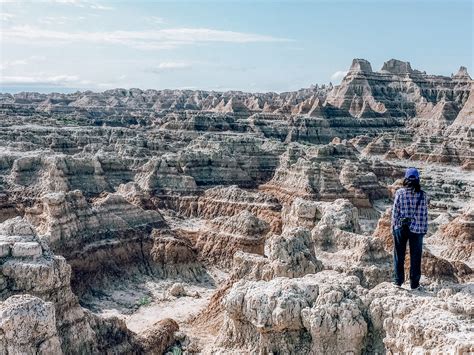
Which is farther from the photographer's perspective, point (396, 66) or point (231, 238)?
point (396, 66)

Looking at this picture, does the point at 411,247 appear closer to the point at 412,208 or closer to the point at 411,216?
the point at 411,216

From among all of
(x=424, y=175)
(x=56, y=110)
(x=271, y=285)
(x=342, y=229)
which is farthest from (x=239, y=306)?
(x=56, y=110)

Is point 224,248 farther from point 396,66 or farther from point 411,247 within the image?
point 396,66

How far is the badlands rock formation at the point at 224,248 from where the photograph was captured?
13664 millimetres

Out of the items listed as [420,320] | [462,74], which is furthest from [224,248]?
[462,74]

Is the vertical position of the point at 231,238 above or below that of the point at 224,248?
above

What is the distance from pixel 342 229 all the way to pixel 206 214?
22.7m

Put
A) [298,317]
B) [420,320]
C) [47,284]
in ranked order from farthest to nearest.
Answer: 1. [47,284]
2. [298,317]
3. [420,320]

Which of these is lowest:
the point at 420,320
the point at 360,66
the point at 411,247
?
the point at 420,320

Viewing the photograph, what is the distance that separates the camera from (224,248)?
138 ft

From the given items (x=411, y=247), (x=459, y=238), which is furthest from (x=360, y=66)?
(x=411, y=247)

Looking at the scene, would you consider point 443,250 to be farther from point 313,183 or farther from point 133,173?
point 133,173

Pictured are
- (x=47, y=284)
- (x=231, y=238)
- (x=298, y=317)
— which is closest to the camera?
(x=298, y=317)

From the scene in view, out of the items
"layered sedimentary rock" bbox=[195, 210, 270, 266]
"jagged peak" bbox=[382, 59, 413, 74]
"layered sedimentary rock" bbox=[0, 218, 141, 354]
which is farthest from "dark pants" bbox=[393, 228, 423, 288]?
"jagged peak" bbox=[382, 59, 413, 74]
